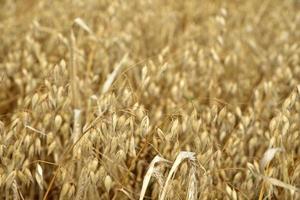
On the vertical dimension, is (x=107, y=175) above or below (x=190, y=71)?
below

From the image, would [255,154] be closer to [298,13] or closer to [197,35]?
[197,35]

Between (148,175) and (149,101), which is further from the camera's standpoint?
(149,101)

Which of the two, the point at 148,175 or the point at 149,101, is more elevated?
the point at 149,101

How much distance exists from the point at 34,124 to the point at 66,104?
0.17 m

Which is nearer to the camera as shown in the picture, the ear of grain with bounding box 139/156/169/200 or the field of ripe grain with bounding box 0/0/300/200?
the ear of grain with bounding box 139/156/169/200

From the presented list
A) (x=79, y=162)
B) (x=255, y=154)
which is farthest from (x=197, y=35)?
(x=79, y=162)

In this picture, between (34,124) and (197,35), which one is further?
(197,35)

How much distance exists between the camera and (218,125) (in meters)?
2.03

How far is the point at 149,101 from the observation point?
7.68ft

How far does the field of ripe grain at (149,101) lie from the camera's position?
1.74 m

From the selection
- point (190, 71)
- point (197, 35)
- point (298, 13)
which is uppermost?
point (298, 13)

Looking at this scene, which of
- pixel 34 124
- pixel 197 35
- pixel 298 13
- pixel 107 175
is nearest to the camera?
pixel 107 175

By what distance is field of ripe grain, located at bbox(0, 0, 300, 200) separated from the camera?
174 cm

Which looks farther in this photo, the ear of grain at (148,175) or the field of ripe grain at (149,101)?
the field of ripe grain at (149,101)
